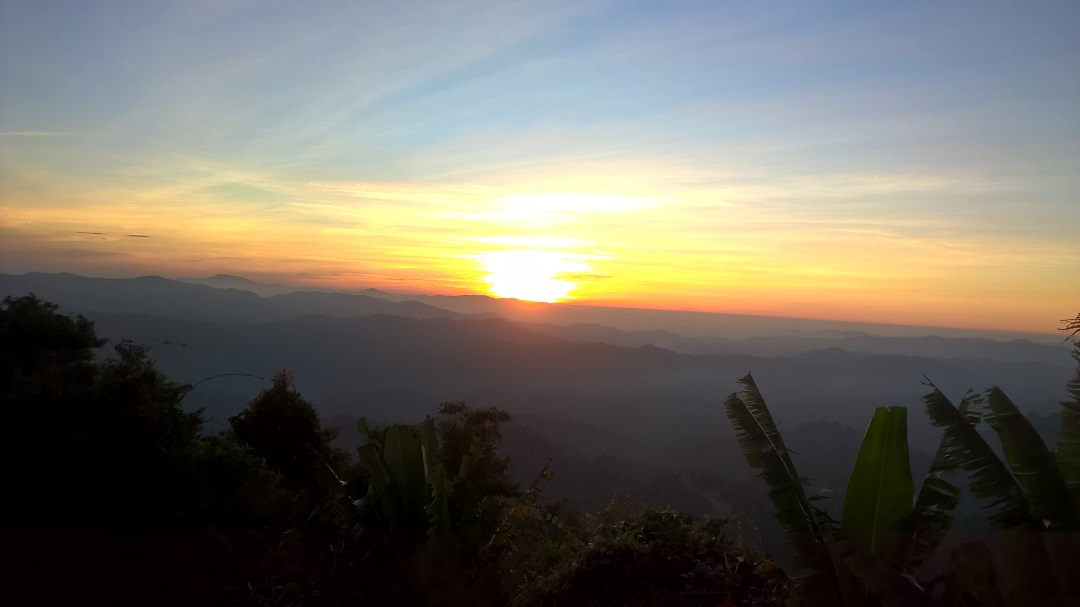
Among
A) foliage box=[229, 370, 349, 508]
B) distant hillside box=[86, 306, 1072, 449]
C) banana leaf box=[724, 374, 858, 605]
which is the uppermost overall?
banana leaf box=[724, 374, 858, 605]

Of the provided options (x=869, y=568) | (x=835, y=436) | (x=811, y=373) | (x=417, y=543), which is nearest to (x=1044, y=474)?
(x=869, y=568)

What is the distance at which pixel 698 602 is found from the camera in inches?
177

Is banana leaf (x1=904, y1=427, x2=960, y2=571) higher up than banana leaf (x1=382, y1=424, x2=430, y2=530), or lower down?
higher up


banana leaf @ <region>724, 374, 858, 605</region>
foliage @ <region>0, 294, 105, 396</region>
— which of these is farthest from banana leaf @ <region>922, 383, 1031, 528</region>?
foliage @ <region>0, 294, 105, 396</region>

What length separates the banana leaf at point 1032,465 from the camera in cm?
331

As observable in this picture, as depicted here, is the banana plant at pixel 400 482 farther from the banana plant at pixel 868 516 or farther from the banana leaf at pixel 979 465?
the banana leaf at pixel 979 465

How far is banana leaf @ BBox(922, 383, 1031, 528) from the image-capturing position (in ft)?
11.3

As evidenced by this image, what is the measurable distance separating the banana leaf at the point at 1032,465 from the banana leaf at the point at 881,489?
493mm

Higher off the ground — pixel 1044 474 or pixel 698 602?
pixel 1044 474

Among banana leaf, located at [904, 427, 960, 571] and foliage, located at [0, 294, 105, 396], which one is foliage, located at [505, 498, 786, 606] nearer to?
banana leaf, located at [904, 427, 960, 571]

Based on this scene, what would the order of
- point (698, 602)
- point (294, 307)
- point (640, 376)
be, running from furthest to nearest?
point (640, 376) → point (294, 307) → point (698, 602)

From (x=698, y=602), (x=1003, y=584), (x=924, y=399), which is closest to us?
(x=1003, y=584)

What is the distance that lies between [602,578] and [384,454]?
7.63 feet

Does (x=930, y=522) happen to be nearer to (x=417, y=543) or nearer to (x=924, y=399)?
(x=924, y=399)
